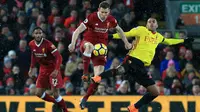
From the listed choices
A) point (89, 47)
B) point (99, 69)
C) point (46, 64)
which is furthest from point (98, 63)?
point (46, 64)

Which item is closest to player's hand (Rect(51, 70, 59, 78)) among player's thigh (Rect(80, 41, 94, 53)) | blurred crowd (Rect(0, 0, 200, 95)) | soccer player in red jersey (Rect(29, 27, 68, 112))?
soccer player in red jersey (Rect(29, 27, 68, 112))

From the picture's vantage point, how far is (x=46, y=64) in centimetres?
2348

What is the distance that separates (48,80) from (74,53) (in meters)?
3.60

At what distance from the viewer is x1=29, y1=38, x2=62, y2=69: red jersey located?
2306 cm

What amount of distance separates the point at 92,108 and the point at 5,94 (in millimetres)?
2512

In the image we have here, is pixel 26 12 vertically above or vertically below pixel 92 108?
above

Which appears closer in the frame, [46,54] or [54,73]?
[54,73]

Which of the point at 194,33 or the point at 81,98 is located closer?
the point at 81,98

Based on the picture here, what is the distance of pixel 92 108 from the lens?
24.6 meters

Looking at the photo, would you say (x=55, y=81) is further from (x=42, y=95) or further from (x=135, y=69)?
(x=135, y=69)

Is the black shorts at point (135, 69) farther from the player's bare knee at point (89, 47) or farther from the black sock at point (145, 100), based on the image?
the player's bare knee at point (89, 47)

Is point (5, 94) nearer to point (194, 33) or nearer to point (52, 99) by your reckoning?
point (52, 99)

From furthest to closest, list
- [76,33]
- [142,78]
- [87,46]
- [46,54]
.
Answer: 1. [46,54]
2. [142,78]
3. [87,46]
4. [76,33]

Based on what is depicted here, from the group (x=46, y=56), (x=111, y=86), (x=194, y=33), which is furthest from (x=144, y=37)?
(x=194, y=33)
